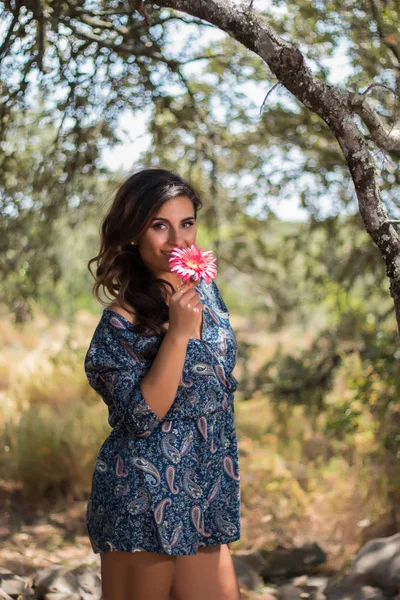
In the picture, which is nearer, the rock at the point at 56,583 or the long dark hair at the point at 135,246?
the long dark hair at the point at 135,246

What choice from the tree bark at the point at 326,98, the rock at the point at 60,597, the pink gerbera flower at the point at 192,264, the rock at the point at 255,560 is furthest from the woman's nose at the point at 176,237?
the rock at the point at 255,560

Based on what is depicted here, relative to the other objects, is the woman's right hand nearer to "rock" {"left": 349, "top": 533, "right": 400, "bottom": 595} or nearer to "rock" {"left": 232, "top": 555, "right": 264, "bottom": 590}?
"rock" {"left": 349, "top": 533, "right": 400, "bottom": 595}

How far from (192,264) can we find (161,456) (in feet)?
2.03

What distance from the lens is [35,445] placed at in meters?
5.93

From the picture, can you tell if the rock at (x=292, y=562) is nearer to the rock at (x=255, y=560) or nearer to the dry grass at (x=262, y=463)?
the rock at (x=255, y=560)

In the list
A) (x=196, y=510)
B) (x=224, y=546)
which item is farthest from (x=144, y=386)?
(x=224, y=546)

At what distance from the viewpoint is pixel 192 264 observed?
2.39 meters

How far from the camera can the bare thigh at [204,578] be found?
8.08 ft

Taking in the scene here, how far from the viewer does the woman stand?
2.37 m

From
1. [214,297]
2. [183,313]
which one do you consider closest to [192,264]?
[183,313]

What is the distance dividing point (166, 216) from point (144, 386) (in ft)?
1.99

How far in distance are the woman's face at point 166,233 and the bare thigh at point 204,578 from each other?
0.97 m

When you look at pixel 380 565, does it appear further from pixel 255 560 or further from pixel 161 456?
pixel 161 456

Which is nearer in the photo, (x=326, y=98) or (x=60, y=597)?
(x=326, y=98)
